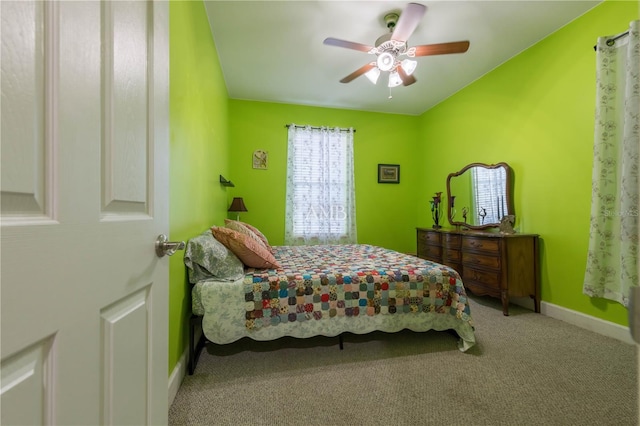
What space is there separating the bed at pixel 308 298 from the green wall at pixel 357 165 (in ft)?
6.46

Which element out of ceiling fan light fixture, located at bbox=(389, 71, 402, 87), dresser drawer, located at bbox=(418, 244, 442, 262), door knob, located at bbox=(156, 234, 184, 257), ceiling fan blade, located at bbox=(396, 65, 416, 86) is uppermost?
ceiling fan blade, located at bbox=(396, 65, 416, 86)

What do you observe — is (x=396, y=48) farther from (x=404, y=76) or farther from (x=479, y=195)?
(x=479, y=195)

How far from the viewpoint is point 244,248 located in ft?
6.04

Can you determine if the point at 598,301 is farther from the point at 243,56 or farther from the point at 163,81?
the point at 243,56

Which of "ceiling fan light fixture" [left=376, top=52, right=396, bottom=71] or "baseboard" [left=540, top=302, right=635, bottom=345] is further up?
"ceiling fan light fixture" [left=376, top=52, right=396, bottom=71]

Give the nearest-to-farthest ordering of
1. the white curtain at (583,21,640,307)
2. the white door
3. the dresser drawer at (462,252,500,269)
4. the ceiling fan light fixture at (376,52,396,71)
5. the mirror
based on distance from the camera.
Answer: the white door
the white curtain at (583,21,640,307)
the ceiling fan light fixture at (376,52,396,71)
the dresser drawer at (462,252,500,269)
the mirror

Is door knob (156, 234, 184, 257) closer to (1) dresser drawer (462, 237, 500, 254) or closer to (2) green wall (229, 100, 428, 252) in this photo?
→ (1) dresser drawer (462, 237, 500, 254)

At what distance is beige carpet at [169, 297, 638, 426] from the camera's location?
124 centimetres

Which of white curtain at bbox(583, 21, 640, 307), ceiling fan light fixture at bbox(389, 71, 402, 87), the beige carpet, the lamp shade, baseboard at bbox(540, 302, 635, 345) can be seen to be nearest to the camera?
the beige carpet

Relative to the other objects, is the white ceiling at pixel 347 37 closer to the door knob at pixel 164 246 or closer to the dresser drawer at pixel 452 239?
the dresser drawer at pixel 452 239

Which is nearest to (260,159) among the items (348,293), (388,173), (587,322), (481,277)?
(388,173)

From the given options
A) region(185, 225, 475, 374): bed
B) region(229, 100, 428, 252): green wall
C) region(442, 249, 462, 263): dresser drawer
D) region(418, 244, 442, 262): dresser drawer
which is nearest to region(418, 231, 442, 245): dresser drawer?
region(418, 244, 442, 262): dresser drawer

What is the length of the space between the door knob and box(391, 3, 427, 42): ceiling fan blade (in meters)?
2.03

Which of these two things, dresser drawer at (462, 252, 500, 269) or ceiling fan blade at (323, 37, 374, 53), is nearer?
ceiling fan blade at (323, 37, 374, 53)
